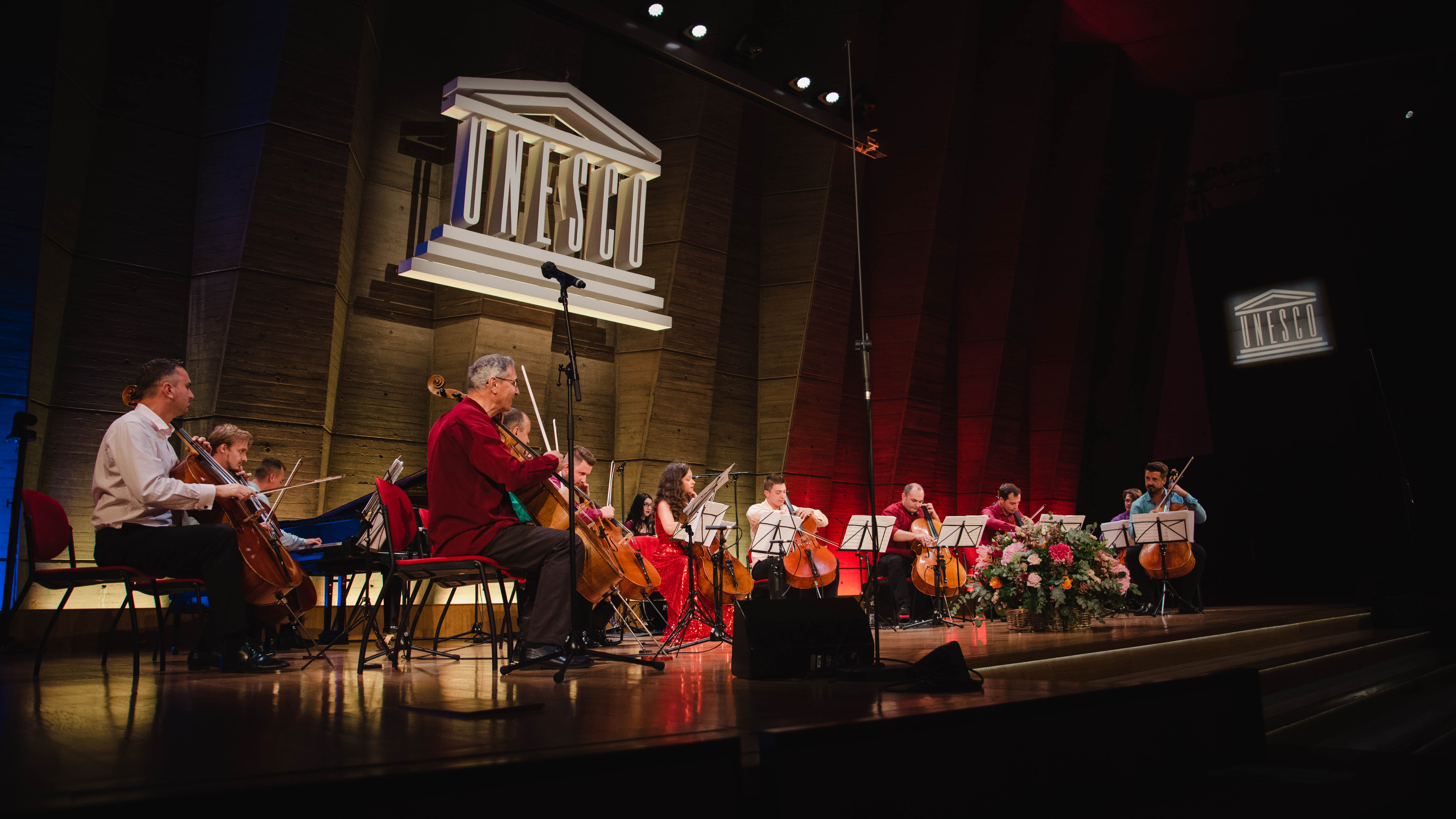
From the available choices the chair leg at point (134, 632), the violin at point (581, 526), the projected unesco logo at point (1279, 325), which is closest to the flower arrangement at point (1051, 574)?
the violin at point (581, 526)

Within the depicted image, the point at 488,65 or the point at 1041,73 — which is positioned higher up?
the point at 1041,73

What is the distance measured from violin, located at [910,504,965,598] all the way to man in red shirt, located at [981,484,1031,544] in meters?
0.39

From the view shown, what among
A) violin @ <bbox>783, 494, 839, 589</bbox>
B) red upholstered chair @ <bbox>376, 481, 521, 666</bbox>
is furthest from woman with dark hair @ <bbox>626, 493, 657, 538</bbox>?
red upholstered chair @ <bbox>376, 481, 521, 666</bbox>

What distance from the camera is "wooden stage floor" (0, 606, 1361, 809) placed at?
1.40 meters

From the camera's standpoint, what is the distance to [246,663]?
3830 mm

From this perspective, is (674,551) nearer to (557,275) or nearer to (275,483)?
(275,483)

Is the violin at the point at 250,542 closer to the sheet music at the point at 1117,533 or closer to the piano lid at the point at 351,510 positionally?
the piano lid at the point at 351,510

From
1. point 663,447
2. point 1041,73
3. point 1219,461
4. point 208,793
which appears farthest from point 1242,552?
point 208,793

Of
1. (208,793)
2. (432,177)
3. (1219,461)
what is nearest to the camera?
(208,793)

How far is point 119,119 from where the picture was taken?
621 cm

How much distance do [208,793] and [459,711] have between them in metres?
1.02

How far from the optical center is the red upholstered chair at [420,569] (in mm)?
3682

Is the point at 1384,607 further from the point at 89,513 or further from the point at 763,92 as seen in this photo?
the point at 89,513

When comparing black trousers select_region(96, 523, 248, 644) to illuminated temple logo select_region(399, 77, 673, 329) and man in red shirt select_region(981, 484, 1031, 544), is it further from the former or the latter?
man in red shirt select_region(981, 484, 1031, 544)
